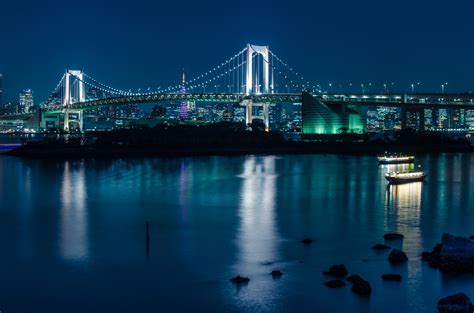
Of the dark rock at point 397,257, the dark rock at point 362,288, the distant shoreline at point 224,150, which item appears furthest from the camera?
the distant shoreline at point 224,150

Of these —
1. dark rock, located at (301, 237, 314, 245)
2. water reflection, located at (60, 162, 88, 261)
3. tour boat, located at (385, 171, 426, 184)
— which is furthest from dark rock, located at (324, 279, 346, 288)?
tour boat, located at (385, 171, 426, 184)

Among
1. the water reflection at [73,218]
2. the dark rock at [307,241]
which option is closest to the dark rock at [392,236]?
the dark rock at [307,241]

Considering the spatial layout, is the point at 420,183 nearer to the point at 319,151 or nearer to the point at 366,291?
the point at 366,291

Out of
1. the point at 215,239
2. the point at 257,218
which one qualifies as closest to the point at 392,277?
the point at 215,239

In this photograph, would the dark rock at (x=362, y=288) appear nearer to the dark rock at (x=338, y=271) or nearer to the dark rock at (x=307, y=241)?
the dark rock at (x=338, y=271)

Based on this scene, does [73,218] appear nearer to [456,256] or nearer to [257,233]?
[257,233]

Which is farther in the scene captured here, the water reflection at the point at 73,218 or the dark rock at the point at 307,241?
the dark rock at the point at 307,241
